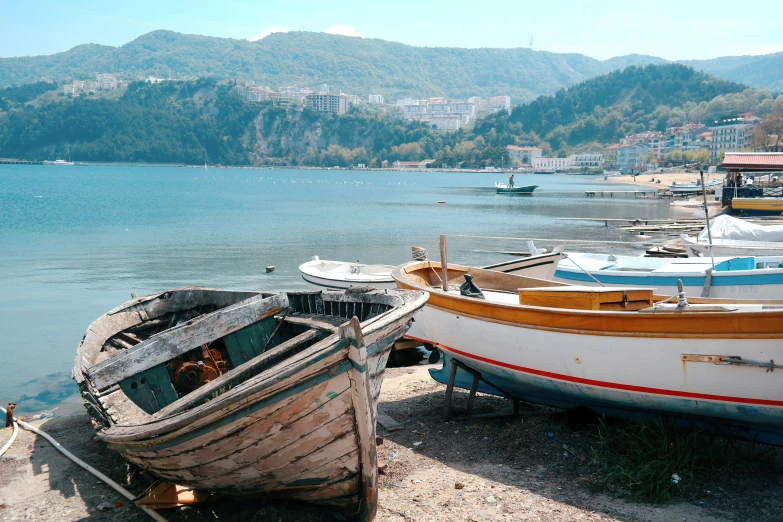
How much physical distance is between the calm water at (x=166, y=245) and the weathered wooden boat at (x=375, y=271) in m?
4.27

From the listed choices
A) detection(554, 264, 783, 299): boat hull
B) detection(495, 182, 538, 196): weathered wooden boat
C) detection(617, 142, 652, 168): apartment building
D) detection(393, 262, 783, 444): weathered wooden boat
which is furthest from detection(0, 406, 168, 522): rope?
detection(617, 142, 652, 168): apartment building

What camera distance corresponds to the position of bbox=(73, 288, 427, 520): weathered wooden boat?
4605 millimetres

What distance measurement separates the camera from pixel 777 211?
33.6 meters

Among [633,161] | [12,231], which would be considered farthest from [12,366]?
[633,161]

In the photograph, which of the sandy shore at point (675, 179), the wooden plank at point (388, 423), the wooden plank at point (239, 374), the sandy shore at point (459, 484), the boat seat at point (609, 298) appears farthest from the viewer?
the sandy shore at point (675, 179)

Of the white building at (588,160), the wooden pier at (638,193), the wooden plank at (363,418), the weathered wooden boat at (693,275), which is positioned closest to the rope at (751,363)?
the wooden plank at (363,418)

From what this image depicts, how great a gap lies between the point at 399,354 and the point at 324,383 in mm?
7451

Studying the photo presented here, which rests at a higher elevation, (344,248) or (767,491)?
(767,491)

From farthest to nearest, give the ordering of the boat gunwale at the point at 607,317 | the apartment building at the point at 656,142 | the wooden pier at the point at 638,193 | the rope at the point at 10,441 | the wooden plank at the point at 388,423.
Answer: the apartment building at the point at 656,142, the wooden pier at the point at 638,193, the wooden plank at the point at 388,423, the rope at the point at 10,441, the boat gunwale at the point at 607,317

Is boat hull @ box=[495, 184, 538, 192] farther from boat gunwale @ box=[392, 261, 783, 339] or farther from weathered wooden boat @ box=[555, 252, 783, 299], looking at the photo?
boat gunwale @ box=[392, 261, 783, 339]

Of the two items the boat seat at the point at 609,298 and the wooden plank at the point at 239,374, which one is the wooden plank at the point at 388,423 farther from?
the boat seat at the point at 609,298

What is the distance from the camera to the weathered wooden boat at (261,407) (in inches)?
181

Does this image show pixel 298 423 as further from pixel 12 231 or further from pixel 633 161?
pixel 633 161

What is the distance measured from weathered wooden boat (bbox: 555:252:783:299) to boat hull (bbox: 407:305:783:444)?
272 centimetres
